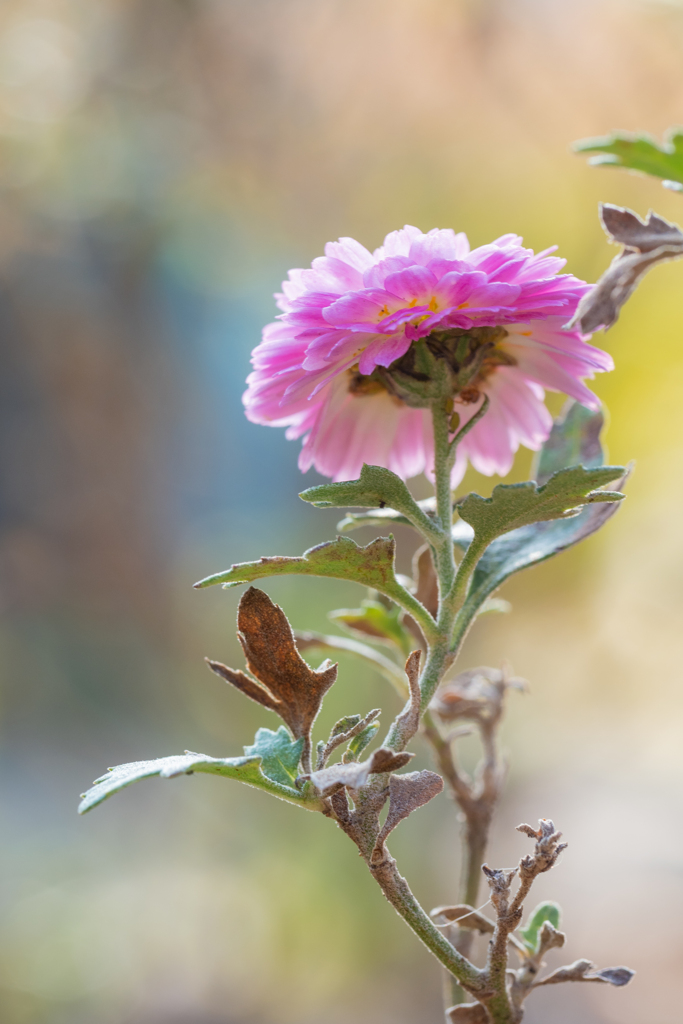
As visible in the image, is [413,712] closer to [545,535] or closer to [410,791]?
[410,791]

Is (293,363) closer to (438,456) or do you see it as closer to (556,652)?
(438,456)

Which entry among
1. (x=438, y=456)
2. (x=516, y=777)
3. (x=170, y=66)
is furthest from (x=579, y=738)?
(x=170, y=66)

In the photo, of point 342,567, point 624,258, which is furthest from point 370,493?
point 624,258

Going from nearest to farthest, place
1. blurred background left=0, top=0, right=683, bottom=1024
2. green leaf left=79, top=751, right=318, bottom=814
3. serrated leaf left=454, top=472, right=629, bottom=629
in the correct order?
1. green leaf left=79, top=751, right=318, bottom=814
2. serrated leaf left=454, top=472, right=629, bottom=629
3. blurred background left=0, top=0, right=683, bottom=1024

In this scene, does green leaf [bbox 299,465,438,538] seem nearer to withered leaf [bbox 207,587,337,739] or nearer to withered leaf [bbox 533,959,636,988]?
withered leaf [bbox 207,587,337,739]

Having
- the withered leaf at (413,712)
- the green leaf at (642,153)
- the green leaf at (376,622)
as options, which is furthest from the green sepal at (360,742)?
the green leaf at (642,153)

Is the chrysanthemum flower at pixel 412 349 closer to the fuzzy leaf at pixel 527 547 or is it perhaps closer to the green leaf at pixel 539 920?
the fuzzy leaf at pixel 527 547

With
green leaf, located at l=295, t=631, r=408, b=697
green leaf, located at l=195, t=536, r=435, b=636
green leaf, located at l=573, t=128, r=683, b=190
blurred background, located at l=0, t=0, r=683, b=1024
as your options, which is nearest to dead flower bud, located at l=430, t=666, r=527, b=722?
green leaf, located at l=295, t=631, r=408, b=697
